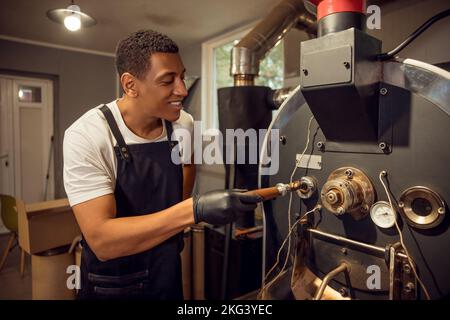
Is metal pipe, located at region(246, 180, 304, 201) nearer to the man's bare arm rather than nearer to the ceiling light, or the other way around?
the man's bare arm

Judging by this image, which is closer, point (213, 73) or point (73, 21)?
point (73, 21)

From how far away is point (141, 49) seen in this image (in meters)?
1.08

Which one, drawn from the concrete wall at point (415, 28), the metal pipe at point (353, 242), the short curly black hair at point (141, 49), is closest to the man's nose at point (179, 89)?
the short curly black hair at point (141, 49)

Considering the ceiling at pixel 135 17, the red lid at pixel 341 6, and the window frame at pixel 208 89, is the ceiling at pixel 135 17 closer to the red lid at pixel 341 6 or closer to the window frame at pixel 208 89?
the window frame at pixel 208 89

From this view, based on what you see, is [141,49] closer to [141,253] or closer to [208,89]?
[141,253]

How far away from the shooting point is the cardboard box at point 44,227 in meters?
2.03

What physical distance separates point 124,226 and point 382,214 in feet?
2.36

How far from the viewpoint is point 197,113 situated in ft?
11.9

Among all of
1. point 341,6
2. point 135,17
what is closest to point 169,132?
point 341,6

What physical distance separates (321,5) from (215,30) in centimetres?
254

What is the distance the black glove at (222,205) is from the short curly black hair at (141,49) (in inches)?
21.7

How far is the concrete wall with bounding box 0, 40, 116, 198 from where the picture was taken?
360 cm

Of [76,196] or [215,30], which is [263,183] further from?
[215,30]

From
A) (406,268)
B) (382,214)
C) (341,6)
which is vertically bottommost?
(406,268)
